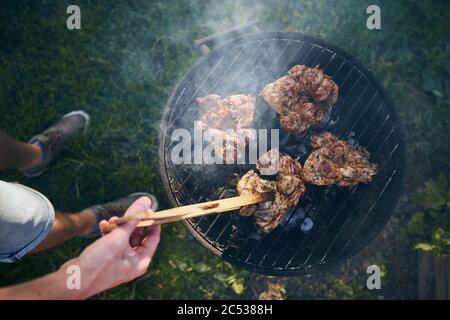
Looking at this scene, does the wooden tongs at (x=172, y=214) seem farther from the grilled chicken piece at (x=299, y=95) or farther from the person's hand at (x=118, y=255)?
the grilled chicken piece at (x=299, y=95)

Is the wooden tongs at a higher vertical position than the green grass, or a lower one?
lower

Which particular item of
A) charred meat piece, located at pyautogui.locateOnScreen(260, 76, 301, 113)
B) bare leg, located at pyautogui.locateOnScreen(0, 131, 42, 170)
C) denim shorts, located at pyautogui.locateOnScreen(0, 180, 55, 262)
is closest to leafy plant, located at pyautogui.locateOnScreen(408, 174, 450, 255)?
charred meat piece, located at pyautogui.locateOnScreen(260, 76, 301, 113)

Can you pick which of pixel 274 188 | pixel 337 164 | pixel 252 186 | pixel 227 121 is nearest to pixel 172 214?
pixel 252 186

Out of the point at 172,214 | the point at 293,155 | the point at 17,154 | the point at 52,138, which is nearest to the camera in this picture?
the point at 172,214

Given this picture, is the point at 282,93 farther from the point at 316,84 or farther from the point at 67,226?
the point at 67,226

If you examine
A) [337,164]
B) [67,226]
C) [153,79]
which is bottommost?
[67,226]

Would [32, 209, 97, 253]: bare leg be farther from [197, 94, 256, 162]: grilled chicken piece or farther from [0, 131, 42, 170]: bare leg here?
[197, 94, 256, 162]: grilled chicken piece
